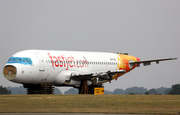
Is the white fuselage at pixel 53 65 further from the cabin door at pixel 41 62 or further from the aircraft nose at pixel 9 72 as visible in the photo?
the aircraft nose at pixel 9 72

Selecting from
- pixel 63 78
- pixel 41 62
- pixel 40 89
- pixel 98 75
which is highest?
pixel 41 62

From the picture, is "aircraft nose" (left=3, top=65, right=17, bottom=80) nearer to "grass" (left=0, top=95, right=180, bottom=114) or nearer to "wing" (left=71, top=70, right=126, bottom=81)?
"wing" (left=71, top=70, right=126, bottom=81)

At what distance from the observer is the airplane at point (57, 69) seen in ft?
150

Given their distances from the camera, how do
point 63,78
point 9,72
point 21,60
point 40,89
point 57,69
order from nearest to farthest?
point 9,72 → point 21,60 → point 40,89 → point 57,69 → point 63,78

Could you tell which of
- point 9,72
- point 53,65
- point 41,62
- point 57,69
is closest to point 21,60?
point 9,72

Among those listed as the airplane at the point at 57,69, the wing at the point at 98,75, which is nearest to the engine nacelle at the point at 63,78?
the airplane at the point at 57,69

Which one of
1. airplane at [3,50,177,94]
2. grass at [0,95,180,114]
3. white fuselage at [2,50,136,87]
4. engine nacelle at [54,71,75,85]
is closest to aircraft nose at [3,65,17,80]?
airplane at [3,50,177,94]

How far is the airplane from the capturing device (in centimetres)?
4575

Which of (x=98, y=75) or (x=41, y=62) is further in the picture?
(x=98, y=75)

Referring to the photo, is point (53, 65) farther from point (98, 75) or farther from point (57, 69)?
point (98, 75)

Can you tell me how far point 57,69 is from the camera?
50156 millimetres

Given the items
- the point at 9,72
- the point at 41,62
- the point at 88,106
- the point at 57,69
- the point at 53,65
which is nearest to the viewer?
the point at 88,106

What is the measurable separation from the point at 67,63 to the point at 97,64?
25.1ft

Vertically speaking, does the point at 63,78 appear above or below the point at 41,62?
below
